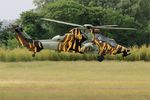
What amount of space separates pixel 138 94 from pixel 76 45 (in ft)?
67.4

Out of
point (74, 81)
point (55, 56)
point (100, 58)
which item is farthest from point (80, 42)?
point (74, 81)

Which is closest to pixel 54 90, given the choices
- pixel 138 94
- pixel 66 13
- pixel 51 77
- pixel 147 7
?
pixel 138 94

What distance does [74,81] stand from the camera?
3225 cm

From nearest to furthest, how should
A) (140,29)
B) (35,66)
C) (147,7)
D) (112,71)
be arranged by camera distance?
(112,71) < (35,66) < (140,29) < (147,7)

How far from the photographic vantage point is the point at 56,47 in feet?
144

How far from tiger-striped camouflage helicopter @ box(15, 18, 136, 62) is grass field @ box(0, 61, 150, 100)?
1139 mm

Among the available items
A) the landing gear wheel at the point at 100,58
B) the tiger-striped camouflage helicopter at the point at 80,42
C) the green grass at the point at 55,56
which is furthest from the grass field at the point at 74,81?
the green grass at the point at 55,56

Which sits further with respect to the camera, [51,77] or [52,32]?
[52,32]

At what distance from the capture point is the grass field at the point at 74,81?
23.8 m

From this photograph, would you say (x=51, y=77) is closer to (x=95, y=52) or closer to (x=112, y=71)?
(x=112, y=71)

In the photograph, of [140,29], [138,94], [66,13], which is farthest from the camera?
[140,29]

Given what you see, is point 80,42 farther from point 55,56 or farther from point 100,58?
point 55,56

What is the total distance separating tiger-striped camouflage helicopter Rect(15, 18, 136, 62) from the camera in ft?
143

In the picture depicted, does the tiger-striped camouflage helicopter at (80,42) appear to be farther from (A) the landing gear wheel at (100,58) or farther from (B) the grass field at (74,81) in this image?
(B) the grass field at (74,81)
